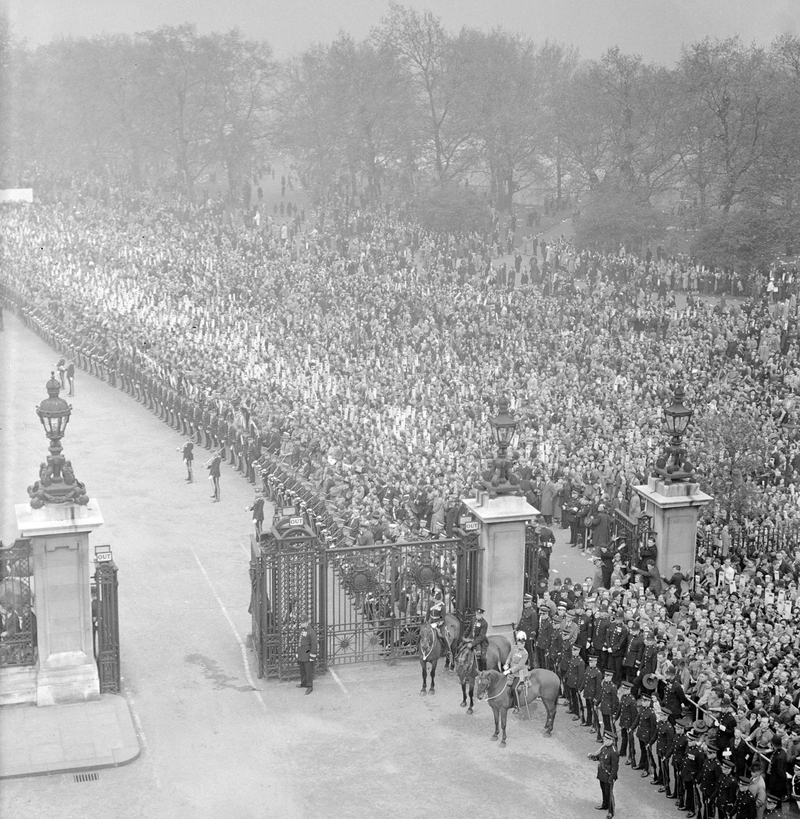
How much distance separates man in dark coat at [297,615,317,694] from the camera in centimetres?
2316

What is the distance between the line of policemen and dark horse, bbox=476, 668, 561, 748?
0.53 meters

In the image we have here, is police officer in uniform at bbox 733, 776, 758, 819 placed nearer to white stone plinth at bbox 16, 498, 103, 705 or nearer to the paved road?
the paved road

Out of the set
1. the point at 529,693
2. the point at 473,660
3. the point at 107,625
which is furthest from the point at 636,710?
the point at 107,625

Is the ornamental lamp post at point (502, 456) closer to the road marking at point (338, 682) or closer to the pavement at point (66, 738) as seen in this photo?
the road marking at point (338, 682)

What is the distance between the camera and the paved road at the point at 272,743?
1966 centimetres

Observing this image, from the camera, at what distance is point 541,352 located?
145 feet

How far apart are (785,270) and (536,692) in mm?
36991

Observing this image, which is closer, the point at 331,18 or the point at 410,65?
the point at 410,65

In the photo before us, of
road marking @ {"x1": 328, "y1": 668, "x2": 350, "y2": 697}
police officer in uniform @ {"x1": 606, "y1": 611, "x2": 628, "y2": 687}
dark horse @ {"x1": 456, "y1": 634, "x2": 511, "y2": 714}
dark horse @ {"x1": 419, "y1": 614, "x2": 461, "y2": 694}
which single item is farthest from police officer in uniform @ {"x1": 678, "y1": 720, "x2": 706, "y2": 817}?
road marking @ {"x1": 328, "y1": 668, "x2": 350, "y2": 697}

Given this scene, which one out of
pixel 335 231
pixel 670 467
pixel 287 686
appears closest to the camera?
pixel 287 686

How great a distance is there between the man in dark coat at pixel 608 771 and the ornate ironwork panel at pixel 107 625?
8.11 m

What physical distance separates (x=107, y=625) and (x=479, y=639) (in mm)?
6002

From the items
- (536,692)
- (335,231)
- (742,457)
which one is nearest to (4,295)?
(335,231)

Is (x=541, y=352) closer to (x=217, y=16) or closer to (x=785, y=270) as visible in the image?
(x=785, y=270)
